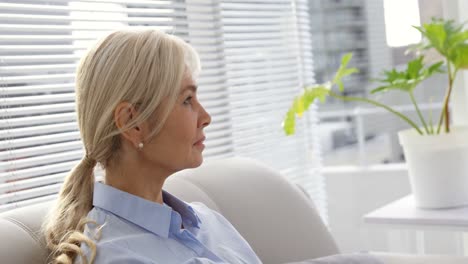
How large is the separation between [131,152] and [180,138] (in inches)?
3.9

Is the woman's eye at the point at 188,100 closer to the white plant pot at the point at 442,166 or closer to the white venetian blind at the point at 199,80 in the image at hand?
the white venetian blind at the point at 199,80

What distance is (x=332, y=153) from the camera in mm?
6746

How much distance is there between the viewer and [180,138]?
1525mm

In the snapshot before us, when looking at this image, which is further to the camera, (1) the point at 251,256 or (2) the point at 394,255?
(2) the point at 394,255

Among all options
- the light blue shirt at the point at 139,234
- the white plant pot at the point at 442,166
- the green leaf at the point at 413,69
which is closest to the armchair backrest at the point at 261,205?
the light blue shirt at the point at 139,234

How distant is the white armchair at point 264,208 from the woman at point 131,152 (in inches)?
12.7

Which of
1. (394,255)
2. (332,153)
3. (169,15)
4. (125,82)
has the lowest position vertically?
(332,153)

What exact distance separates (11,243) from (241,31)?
5.68ft

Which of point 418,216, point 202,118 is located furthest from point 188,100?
point 418,216

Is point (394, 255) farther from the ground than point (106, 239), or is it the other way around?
point (106, 239)

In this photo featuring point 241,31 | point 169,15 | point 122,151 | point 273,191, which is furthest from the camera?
point 241,31

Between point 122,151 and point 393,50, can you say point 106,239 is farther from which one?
point 393,50

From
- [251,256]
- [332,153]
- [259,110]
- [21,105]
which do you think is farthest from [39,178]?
[332,153]

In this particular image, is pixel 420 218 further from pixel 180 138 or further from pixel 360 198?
pixel 360 198
